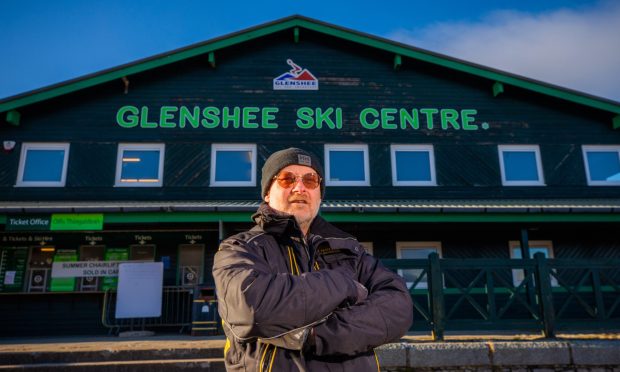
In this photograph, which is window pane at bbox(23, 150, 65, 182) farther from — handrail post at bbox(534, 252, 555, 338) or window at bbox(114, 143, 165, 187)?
handrail post at bbox(534, 252, 555, 338)

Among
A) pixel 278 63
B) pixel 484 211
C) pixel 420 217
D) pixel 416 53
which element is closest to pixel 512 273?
pixel 484 211

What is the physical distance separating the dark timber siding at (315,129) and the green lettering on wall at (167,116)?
0.57 feet

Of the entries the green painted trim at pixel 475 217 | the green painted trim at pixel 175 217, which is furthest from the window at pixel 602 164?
the green painted trim at pixel 175 217

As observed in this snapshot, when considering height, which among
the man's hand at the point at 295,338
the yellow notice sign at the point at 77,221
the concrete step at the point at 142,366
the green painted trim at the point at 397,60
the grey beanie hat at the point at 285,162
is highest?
the green painted trim at the point at 397,60

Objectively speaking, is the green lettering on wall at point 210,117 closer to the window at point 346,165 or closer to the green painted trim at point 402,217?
the window at point 346,165

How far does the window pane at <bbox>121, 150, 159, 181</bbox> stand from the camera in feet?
43.5

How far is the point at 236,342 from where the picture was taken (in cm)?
212

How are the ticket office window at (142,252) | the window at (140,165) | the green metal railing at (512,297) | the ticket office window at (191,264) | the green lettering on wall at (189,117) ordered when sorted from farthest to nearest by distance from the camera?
the green lettering on wall at (189,117) < the window at (140,165) < the ticket office window at (142,252) < the ticket office window at (191,264) < the green metal railing at (512,297)

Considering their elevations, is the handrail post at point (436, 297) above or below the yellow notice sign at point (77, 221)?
below

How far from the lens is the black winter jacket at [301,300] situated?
1.90 metres

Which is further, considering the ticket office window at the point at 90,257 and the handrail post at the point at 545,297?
the ticket office window at the point at 90,257

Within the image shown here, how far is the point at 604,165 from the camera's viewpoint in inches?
555

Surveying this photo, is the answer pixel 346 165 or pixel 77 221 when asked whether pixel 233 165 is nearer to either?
pixel 346 165

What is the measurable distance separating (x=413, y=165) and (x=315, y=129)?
126 inches
